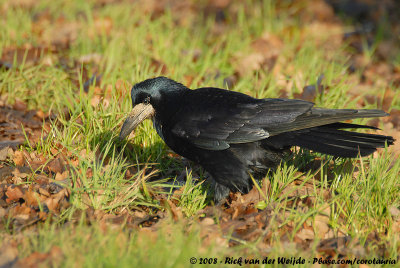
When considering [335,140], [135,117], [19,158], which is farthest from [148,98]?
[335,140]

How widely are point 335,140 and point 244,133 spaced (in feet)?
2.28

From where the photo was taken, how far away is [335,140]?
388cm

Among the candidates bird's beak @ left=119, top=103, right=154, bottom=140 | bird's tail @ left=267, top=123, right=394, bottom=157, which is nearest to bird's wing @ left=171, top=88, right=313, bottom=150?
bird's tail @ left=267, top=123, right=394, bottom=157

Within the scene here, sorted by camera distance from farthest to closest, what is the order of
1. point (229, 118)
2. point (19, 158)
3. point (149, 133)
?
1. point (149, 133)
2. point (19, 158)
3. point (229, 118)

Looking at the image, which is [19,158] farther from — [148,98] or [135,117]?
[148,98]

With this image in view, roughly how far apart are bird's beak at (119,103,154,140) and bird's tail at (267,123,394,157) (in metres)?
1.12

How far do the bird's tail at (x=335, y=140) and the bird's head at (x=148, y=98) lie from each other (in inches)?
38.2

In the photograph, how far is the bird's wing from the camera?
3.94 metres

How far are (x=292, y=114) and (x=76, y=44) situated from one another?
3754 millimetres

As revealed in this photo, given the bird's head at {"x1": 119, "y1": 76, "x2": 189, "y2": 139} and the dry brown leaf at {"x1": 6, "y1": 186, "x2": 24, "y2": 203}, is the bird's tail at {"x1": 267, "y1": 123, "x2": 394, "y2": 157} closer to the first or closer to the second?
the bird's head at {"x1": 119, "y1": 76, "x2": 189, "y2": 139}

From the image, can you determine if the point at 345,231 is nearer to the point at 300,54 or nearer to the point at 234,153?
the point at 234,153

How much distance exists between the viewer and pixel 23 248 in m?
2.92

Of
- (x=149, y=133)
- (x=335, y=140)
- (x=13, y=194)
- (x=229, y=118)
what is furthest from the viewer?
(x=149, y=133)

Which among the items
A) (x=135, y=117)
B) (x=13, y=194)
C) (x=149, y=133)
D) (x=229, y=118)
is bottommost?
(x=13, y=194)
